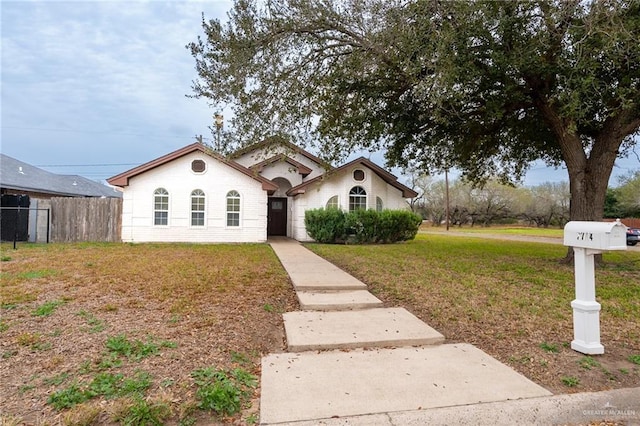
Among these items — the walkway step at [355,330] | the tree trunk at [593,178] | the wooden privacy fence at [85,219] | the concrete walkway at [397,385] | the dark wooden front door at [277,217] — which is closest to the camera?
the concrete walkway at [397,385]

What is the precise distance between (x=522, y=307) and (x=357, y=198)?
490 inches

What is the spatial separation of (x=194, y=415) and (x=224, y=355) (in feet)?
3.42

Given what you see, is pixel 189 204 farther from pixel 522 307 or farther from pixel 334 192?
pixel 522 307

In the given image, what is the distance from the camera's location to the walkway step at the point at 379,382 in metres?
2.68

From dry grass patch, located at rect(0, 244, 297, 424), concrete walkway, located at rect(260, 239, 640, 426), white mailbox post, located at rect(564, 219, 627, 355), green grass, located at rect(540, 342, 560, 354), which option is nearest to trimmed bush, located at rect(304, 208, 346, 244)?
dry grass patch, located at rect(0, 244, 297, 424)

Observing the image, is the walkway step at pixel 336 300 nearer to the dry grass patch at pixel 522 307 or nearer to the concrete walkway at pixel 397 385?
the dry grass patch at pixel 522 307

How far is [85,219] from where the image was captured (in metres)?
15.4

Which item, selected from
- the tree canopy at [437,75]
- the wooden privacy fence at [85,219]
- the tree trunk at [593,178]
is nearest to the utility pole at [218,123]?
the tree canopy at [437,75]

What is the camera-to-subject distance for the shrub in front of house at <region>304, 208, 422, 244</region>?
16.6 m

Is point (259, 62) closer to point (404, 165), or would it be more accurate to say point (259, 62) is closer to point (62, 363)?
point (404, 165)

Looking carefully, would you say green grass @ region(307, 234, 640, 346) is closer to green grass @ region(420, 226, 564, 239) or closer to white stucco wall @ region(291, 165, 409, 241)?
white stucco wall @ region(291, 165, 409, 241)

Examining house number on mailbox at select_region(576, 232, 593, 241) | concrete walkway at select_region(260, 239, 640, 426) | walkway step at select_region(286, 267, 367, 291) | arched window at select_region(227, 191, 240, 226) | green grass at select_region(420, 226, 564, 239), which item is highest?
arched window at select_region(227, 191, 240, 226)

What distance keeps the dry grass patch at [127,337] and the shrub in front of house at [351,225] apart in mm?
8460

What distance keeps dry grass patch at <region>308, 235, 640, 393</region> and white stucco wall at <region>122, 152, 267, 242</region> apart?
7.18 meters
